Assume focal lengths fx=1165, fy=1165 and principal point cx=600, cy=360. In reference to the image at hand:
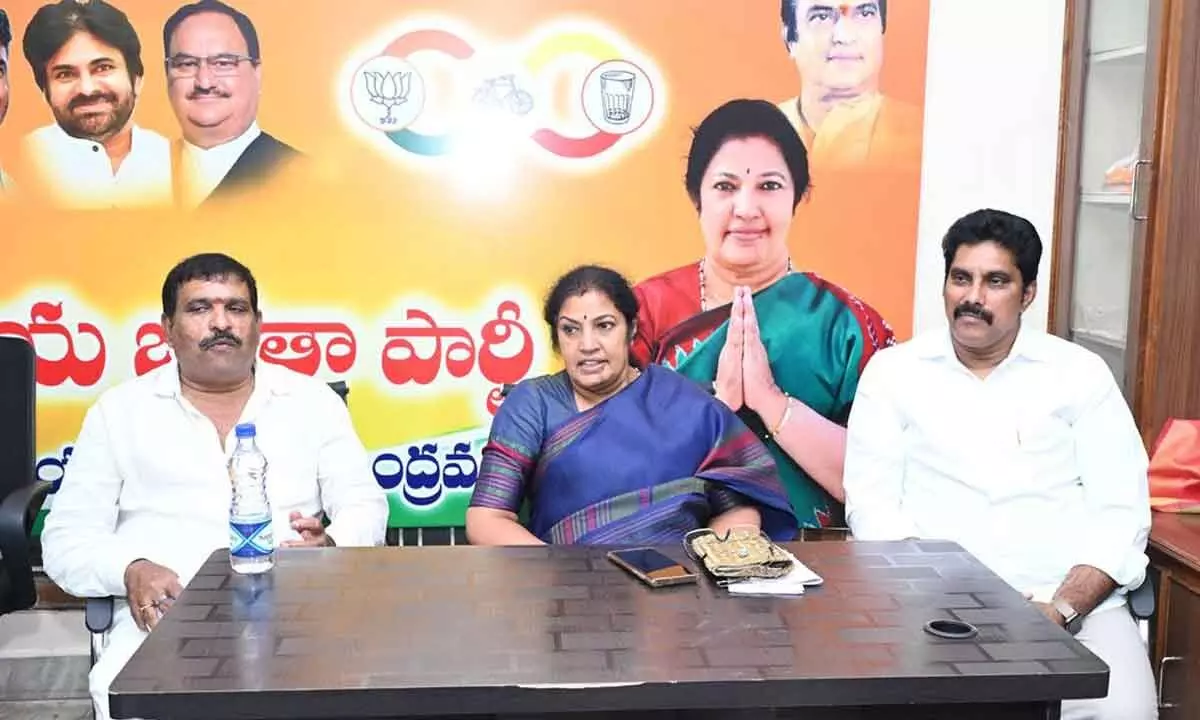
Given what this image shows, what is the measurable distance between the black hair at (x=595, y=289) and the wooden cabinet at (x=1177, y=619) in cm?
134

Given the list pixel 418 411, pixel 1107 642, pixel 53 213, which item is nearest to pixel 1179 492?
pixel 1107 642

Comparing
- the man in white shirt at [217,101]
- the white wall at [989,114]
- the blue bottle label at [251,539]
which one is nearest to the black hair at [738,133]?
the white wall at [989,114]

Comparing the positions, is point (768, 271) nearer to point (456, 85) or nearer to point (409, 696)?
point (456, 85)

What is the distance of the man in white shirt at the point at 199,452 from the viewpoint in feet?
8.39

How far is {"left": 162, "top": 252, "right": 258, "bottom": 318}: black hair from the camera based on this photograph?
266 centimetres

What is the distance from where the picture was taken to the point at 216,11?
3053mm

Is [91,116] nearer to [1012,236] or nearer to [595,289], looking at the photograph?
[595,289]

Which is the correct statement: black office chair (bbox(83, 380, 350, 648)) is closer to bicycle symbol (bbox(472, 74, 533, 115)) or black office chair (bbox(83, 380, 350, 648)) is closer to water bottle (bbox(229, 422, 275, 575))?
water bottle (bbox(229, 422, 275, 575))

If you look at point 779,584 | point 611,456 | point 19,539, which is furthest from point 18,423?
point 779,584

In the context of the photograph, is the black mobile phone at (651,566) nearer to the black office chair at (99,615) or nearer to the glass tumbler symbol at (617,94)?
the black office chair at (99,615)

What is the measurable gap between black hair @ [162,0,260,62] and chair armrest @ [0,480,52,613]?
1.21m

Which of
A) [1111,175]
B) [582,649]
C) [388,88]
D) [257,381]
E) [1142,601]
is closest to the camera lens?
[582,649]

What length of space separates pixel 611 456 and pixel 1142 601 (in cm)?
120

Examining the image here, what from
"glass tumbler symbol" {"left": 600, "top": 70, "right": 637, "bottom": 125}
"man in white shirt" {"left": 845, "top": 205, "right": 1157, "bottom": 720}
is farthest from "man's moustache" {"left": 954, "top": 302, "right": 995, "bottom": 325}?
"glass tumbler symbol" {"left": 600, "top": 70, "right": 637, "bottom": 125}
